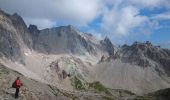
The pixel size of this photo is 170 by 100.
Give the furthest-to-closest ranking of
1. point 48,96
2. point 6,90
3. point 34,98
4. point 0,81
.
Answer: point 48,96 → point 0,81 → point 34,98 → point 6,90

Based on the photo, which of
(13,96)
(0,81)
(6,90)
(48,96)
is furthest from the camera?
(48,96)

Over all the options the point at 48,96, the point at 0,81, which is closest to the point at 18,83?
the point at 0,81

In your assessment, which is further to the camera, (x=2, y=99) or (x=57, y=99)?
(x=57, y=99)

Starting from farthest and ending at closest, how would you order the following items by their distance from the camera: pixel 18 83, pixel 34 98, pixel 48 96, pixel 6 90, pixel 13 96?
pixel 48 96
pixel 34 98
pixel 6 90
pixel 13 96
pixel 18 83

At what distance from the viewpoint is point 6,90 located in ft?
262

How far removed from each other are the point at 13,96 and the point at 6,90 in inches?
256

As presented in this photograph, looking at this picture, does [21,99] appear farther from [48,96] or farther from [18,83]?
[48,96]

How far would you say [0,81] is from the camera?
345 ft

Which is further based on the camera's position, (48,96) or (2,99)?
(48,96)

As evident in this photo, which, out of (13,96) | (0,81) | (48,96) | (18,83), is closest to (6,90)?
(13,96)

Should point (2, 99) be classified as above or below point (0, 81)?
below

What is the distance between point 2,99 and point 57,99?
5825cm

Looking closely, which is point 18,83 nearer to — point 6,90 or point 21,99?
point 21,99

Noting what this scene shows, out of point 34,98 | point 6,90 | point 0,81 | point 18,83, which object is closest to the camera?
point 18,83
